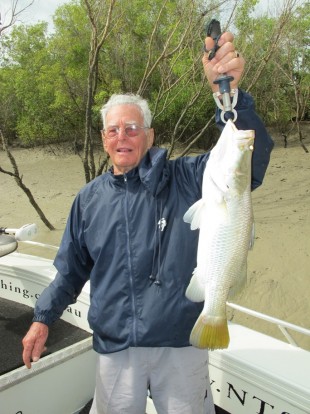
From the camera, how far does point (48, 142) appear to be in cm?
2044

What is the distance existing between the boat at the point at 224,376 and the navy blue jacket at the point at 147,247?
73 cm

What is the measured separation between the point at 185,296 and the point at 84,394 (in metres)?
1.69

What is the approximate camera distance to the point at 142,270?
1.95 meters

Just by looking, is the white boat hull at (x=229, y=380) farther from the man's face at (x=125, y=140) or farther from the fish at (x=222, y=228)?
the man's face at (x=125, y=140)

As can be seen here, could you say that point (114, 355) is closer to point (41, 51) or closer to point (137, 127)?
point (137, 127)

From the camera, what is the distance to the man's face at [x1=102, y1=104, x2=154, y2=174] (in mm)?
2086

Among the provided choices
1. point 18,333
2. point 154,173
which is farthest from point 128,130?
point 18,333

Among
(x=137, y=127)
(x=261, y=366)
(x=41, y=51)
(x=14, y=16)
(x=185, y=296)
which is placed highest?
(x=41, y=51)

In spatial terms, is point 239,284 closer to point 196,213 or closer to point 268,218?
point 196,213

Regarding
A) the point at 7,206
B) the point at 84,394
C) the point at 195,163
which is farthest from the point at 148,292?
the point at 7,206

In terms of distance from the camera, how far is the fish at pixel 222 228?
161 centimetres

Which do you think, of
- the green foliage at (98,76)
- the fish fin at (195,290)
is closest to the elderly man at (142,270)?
the fish fin at (195,290)

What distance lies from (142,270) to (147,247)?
0.12m

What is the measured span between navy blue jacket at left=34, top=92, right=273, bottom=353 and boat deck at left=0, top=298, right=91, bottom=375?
4.01 feet
